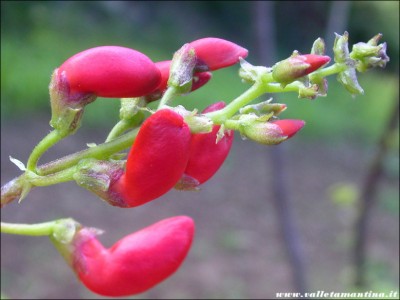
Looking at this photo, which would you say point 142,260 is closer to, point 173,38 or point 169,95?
point 169,95

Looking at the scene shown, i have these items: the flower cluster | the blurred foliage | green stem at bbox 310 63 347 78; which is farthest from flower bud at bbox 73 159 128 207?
the blurred foliage

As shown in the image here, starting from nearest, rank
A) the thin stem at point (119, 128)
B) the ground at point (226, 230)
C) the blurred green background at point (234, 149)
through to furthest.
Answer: the thin stem at point (119, 128) → the ground at point (226, 230) → the blurred green background at point (234, 149)

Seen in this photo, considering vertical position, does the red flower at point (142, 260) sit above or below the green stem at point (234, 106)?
below

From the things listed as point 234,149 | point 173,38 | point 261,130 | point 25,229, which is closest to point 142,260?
point 25,229

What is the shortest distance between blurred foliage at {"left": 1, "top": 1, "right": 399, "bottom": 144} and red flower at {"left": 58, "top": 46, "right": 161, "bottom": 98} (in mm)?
4501

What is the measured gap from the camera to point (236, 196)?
527cm

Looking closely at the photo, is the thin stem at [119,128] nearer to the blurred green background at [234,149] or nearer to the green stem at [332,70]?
the green stem at [332,70]

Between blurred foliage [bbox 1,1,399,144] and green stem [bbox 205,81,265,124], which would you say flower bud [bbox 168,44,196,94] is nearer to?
green stem [bbox 205,81,265,124]

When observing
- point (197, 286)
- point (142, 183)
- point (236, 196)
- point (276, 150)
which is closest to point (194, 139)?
point (142, 183)

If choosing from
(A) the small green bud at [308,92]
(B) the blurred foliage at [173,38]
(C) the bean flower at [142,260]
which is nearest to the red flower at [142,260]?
(C) the bean flower at [142,260]

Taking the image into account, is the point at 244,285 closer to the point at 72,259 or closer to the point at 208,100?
the point at 72,259

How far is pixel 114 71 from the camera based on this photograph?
674 mm

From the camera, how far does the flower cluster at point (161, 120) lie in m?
0.64

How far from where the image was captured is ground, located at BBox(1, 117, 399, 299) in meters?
3.36
